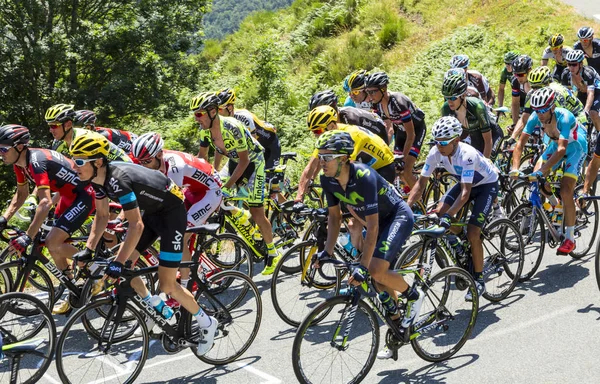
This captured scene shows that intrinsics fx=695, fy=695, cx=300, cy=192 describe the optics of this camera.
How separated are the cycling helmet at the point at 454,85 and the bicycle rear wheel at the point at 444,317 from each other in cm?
328

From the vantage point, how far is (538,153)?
11594 millimetres

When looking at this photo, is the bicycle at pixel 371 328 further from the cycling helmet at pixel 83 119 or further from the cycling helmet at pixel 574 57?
the cycling helmet at pixel 574 57

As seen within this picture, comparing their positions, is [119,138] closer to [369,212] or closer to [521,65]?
[369,212]

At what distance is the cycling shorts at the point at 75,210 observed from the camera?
827cm

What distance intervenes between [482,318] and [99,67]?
531 inches

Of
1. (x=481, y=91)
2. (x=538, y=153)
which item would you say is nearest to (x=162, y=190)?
(x=538, y=153)

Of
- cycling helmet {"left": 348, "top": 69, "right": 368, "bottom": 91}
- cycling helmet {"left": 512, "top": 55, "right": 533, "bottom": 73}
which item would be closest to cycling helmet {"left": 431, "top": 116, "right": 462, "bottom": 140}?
cycling helmet {"left": 348, "top": 69, "right": 368, "bottom": 91}

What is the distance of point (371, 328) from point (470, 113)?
462 cm

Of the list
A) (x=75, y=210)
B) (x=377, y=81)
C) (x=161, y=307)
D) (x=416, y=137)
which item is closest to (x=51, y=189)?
(x=75, y=210)

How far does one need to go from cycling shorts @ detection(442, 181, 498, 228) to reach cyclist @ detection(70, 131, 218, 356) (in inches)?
124

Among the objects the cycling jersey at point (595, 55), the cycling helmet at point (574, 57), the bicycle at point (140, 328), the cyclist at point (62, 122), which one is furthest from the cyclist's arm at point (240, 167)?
the cycling jersey at point (595, 55)

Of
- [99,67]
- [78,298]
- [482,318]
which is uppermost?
[99,67]

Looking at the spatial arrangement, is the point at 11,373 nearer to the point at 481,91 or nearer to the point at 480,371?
the point at 480,371

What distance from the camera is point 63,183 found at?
8430 millimetres
